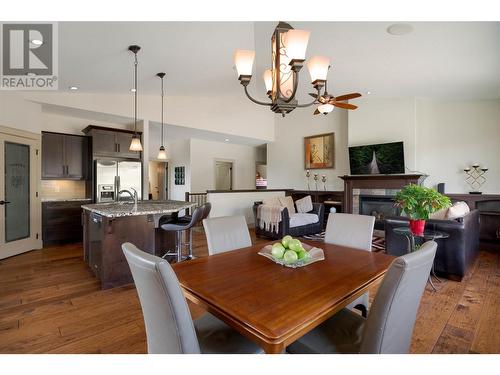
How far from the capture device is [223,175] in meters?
8.57

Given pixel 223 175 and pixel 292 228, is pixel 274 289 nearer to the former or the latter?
pixel 292 228

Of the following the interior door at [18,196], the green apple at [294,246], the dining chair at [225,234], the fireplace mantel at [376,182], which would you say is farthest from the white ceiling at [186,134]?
the green apple at [294,246]

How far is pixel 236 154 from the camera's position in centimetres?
870

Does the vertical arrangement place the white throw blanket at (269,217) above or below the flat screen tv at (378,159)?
below

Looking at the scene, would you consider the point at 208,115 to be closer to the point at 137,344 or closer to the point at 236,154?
the point at 236,154

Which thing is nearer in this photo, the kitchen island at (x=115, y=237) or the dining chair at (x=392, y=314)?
the dining chair at (x=392, y=314)

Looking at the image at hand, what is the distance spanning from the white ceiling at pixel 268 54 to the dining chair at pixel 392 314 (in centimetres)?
267

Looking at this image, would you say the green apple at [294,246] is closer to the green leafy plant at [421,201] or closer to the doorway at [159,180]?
the green leafy plant at [421,201]

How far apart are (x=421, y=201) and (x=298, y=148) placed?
519 cm

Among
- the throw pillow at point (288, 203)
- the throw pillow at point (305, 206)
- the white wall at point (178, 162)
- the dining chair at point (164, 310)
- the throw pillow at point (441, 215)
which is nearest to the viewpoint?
the dining chair at point (164, 310)

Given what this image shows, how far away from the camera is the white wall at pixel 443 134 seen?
4.98m

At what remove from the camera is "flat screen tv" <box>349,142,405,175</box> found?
18.0 feet

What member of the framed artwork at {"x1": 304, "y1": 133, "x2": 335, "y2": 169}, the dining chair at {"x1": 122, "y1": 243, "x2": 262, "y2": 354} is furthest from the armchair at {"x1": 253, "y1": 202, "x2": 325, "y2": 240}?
the dining chair at {"x1": 122, "y1": 243, "x2": 262, "y2": 354}
